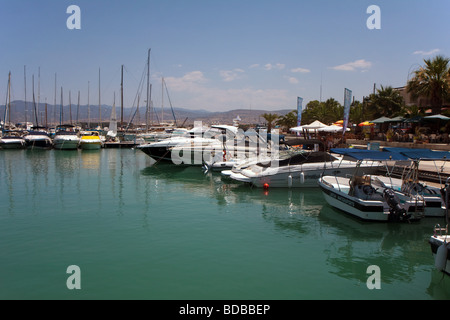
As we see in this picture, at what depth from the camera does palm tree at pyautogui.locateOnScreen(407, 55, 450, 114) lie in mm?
33031

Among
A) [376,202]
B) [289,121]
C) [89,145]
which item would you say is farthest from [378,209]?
[289,121]

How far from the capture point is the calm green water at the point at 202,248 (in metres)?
8.42

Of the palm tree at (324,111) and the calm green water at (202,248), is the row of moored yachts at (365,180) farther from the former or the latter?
the palm tree at (324,111)

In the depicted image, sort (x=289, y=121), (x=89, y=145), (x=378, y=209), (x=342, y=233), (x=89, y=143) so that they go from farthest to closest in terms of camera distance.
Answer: (x=289, y=121), (x=89, y=145), (x=89, y=143), (x=378, y=209), (x=342, y=233)

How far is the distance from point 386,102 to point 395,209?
103 ft

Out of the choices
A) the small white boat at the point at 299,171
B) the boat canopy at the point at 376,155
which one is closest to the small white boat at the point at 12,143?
the small white boat at the point at 299,171

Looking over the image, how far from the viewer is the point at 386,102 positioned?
1598 inches

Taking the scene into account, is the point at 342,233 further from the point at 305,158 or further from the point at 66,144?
the point at 66,144

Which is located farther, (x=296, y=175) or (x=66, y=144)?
(x=66, y=144)
